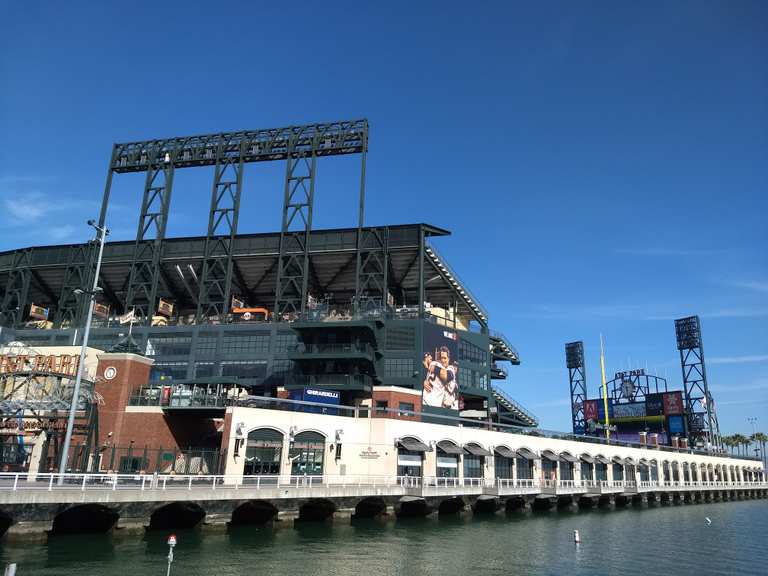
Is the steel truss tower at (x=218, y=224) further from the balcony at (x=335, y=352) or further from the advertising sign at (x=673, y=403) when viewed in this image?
the advertising sign at (x=673, y=403)

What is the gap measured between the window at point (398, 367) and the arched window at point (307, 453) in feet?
77.9

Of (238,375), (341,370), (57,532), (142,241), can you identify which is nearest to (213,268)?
(142,241)

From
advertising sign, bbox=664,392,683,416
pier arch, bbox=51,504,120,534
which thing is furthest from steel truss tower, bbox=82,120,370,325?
advertising sign, bbox=664,392,683,416

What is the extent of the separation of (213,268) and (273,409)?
144ft

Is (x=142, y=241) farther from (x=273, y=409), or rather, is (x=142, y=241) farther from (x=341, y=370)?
(x=273, y=409)

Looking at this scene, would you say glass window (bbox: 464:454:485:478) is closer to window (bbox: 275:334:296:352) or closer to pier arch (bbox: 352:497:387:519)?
pier arch (bbox: 352:497:387:519)

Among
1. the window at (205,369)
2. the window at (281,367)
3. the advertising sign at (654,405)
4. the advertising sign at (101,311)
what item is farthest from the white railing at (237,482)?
the advertising sign at (654,405)

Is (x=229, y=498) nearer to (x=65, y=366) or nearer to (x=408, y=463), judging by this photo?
(x=408, y=463)

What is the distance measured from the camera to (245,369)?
79000 millimetres

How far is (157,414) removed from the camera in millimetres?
50875

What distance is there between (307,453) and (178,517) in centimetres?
1407

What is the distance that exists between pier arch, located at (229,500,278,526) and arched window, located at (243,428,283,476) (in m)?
5.89

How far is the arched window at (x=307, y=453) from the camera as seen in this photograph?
50531 millimetres

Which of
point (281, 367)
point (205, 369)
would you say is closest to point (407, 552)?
point (281, 367)
